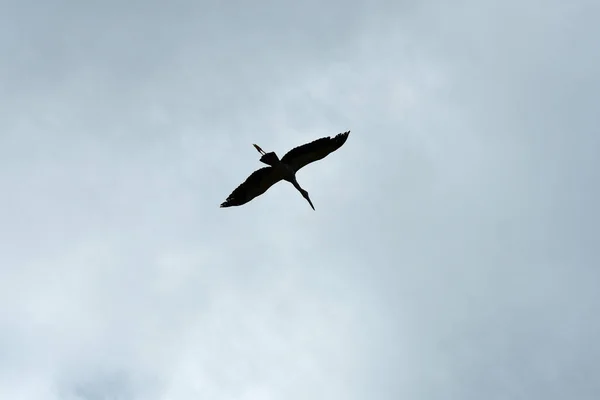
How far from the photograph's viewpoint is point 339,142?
29.2 meters

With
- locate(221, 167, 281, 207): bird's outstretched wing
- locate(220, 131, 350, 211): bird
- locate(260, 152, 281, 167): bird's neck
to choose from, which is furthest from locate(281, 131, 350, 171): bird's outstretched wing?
locate(221, 167, 281, 207): bird's outstretched wing

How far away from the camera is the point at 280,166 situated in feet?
96.2

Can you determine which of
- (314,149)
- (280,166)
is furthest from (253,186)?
(314,149)

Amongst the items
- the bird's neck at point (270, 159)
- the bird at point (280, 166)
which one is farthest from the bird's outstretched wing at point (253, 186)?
the bird's neck at point (270, 159)

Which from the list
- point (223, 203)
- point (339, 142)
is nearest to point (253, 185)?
point (223, 203)

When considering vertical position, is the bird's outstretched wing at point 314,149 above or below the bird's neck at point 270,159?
above

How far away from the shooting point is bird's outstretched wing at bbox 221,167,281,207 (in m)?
29.7

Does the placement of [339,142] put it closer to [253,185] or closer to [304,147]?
[304,147]

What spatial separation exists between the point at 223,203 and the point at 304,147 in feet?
16.1

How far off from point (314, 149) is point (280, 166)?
180 centimetres

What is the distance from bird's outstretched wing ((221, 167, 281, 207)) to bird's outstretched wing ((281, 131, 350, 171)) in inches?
39.5

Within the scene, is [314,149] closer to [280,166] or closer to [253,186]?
[280,166]

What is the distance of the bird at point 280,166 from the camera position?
2897 centimetres

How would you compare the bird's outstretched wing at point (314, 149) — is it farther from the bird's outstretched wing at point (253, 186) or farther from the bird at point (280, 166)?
the bird's outstretched wing at point (253, 186)
